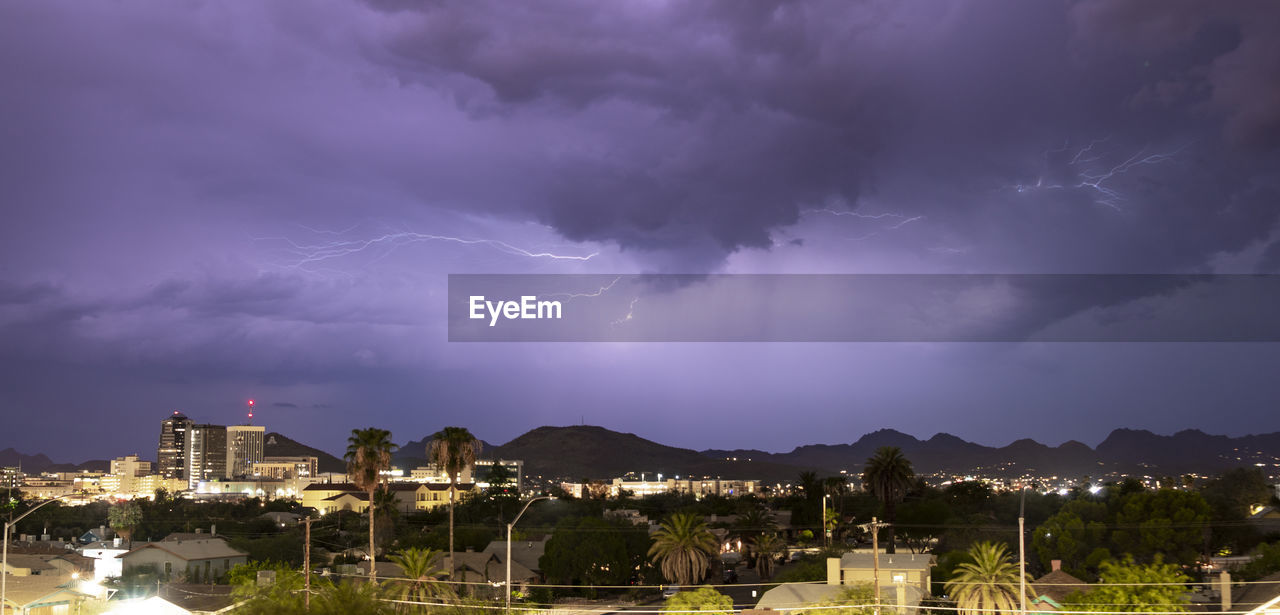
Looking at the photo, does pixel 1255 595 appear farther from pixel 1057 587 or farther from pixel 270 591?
pixel 270 591

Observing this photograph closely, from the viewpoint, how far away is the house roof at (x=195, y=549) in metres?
66.2

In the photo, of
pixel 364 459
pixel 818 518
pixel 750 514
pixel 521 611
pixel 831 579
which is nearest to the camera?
pixel 521 611

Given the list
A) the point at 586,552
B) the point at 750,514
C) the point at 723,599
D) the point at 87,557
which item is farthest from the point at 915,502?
the point at 87,557

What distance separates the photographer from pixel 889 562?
49.8m

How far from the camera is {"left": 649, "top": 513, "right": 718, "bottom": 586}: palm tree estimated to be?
212 ft

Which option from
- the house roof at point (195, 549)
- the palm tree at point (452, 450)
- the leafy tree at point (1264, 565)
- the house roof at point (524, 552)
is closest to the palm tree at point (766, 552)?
the house roof at point (524, 552)

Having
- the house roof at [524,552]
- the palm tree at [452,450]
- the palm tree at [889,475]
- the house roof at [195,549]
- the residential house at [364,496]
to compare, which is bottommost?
the residential house at [364,496]

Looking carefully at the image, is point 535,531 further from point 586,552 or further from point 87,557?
point 87,557

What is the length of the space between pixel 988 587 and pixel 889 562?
21.9 ft

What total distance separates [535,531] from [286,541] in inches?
871

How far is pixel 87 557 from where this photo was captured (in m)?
68.8

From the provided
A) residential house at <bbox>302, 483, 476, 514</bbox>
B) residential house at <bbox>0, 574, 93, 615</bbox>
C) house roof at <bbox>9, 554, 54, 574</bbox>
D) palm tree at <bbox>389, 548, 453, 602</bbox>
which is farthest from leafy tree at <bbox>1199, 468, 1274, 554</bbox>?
residential house at <bbox>302, 483, 476, 514</bbox>

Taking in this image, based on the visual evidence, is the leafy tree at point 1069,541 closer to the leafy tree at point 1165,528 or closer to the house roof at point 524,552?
the leafy tree at point 1165,528

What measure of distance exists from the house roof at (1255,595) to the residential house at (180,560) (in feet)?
189
